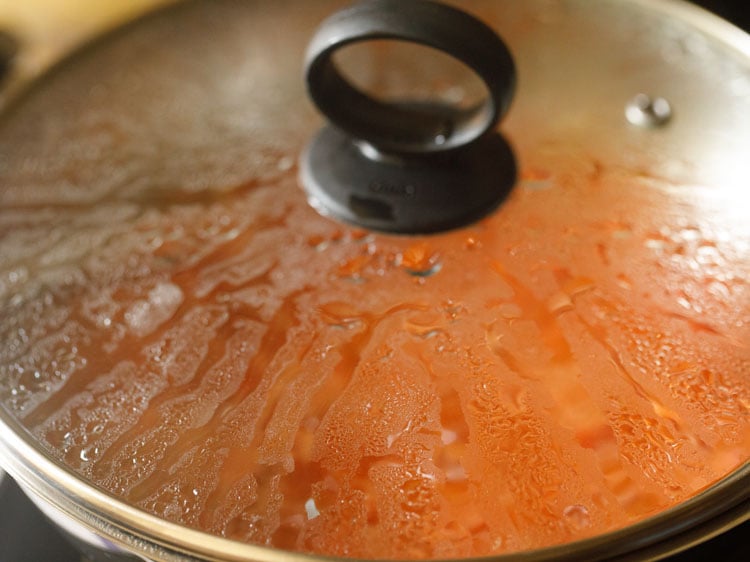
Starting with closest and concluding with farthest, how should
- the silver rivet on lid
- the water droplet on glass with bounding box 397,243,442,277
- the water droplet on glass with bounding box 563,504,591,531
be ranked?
the water droplet on glass with bounding box 563,504,591,531
the water droplet on glass with bounding box 397,243,442,277
the silver rivet on lid

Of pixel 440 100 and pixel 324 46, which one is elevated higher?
pixel 324 46

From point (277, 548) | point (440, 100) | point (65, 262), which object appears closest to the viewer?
point (277, 548)

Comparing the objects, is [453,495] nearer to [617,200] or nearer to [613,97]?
[617,200]

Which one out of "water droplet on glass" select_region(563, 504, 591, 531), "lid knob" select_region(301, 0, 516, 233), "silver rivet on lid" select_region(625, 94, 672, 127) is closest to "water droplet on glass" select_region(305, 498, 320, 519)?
"water droplet on glass" select_region(563, 504, 591, 531)

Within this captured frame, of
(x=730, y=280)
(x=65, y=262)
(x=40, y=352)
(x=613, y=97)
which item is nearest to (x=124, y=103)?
(x=65, y=262)

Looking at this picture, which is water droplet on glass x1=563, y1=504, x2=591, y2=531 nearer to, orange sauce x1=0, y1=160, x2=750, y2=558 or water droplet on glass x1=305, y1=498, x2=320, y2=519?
orange sauce x1=0, y1=160, x2=750, y2=558

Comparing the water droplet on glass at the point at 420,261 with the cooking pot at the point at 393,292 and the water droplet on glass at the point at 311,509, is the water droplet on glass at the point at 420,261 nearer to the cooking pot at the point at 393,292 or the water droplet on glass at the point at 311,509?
the cooking pot at the point at 393,292

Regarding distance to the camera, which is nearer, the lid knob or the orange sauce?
the orange sauce
